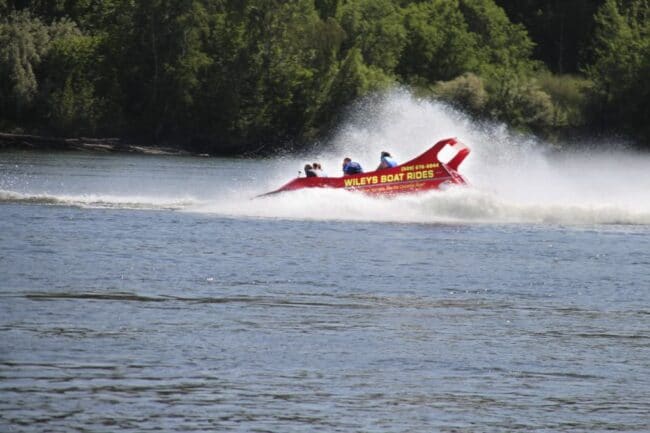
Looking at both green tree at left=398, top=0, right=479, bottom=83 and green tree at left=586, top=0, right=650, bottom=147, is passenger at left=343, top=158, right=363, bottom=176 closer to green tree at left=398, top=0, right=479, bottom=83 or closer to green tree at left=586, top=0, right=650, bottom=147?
green tree at left=586, top=0, right=650, bottom=147

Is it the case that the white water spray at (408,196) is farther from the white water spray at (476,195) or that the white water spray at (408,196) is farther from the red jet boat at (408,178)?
the red jet boat at (408,178)

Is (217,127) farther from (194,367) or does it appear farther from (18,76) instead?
(194,367)

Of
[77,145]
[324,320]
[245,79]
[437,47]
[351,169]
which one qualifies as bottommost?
[324,320]

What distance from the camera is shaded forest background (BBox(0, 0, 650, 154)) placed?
96438mm

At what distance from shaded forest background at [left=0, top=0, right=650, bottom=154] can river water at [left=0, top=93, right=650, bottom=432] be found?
2210 inches

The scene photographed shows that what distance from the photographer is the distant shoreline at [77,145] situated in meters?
91.7

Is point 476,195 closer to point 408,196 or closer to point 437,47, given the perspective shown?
point 408,196

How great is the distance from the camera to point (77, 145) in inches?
3696

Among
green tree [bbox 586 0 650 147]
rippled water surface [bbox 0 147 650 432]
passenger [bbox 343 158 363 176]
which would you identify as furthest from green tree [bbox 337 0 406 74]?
rippled water surface [bbox 0 147 650 432]

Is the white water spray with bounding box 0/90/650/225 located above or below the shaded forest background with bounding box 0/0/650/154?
below

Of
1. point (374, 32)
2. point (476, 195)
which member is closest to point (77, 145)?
point (374, 32)

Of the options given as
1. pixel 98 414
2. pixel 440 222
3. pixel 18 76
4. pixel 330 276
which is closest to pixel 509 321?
pixel 330 276

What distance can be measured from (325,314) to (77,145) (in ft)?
246

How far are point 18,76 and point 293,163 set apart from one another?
20.8m
